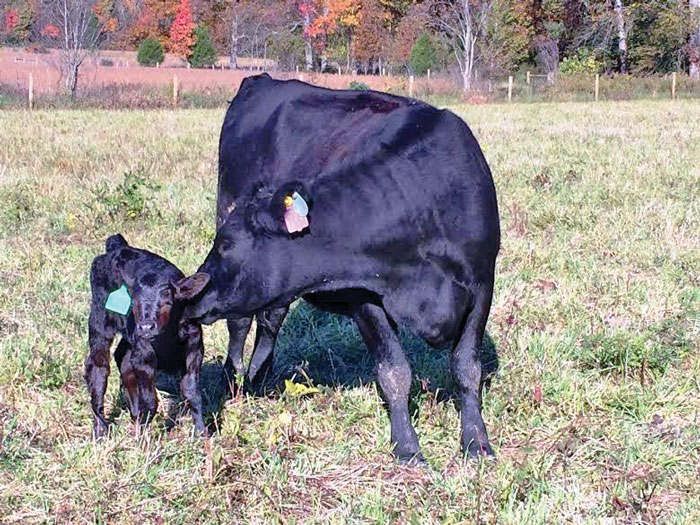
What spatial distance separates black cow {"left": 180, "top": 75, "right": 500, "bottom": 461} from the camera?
3264mm

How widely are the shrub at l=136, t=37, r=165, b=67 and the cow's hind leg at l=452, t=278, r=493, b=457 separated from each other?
53932mm

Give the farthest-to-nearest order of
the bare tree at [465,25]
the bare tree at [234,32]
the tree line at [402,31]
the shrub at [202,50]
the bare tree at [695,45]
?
the bare tree at [234,32] < the shrub at [202,50] < the tree line at [402,31] < the bare tree at [695,45] < the bare tree at [465,25]

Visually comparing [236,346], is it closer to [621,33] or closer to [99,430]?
[99,430]

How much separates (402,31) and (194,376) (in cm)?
5191

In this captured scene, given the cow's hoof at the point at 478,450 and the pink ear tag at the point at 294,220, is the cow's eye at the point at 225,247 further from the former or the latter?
the cow's hoof at the point at 478,450

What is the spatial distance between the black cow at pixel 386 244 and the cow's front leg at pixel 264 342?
85cm

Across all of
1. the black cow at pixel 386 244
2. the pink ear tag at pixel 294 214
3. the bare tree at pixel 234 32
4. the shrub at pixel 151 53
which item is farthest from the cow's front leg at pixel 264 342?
the bare tree at pixel 234 32

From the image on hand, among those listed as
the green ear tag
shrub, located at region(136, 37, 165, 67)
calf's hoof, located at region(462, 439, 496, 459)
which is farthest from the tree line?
calf's hoof, located at region(462, 439, 496, 459)

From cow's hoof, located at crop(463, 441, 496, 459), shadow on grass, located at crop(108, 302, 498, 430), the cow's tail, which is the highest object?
the cow's tail

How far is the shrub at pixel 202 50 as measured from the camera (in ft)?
195

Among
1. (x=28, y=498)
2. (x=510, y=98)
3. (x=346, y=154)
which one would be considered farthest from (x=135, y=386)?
(x=510, y=98)

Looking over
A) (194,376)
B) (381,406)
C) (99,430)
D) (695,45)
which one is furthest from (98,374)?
(695,45)

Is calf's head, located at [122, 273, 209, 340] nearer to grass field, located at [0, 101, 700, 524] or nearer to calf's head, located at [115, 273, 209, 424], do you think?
calf's head, located at [115, 273, 209, 424]

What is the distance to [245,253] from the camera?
325cm
